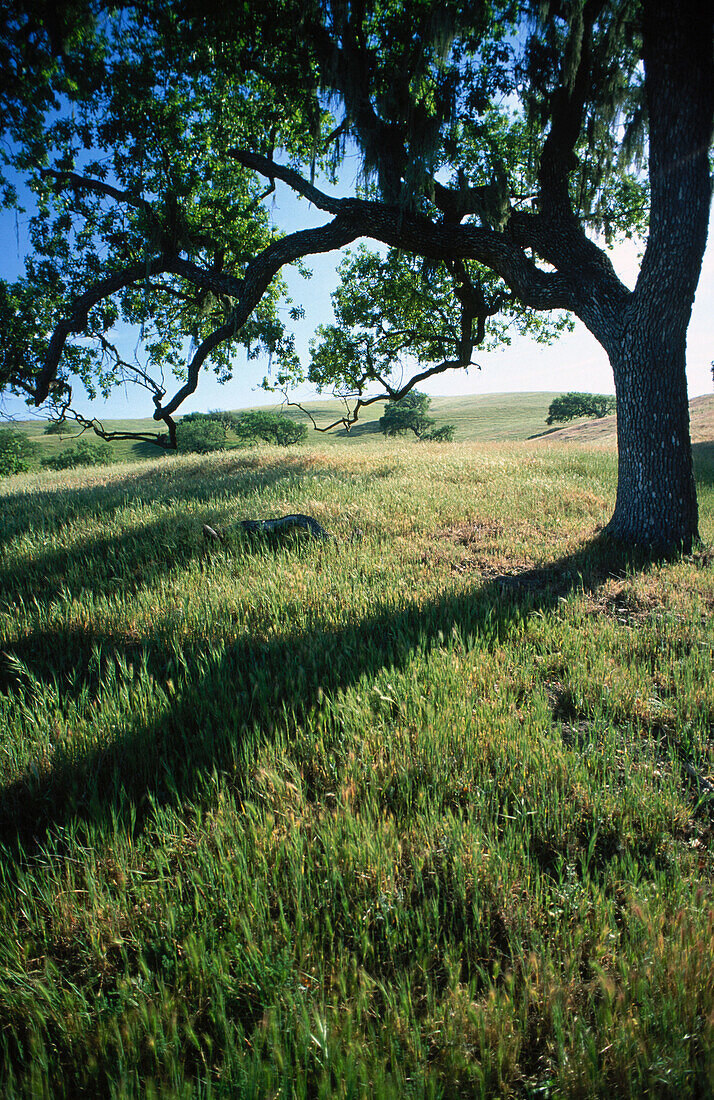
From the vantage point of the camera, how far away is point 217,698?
10.8ft

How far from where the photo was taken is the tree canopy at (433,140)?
627 cm

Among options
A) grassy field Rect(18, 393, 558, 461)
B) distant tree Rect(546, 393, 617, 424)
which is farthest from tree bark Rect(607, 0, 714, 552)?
distant tree Rect(546, 393, 617, 424)

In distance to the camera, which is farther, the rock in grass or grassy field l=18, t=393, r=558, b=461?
grassy field l=18, t=393, r=558, b=461

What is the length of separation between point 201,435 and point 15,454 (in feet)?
77.0

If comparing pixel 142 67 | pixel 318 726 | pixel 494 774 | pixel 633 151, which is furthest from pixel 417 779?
pixel 142 67

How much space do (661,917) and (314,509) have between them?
7.08 m

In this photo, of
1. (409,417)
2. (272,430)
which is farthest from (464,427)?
(272,430)

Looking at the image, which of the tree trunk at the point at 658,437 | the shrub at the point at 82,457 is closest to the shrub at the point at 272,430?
the shrub at the point at 82,457

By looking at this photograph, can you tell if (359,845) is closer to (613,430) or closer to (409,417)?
(613,430)

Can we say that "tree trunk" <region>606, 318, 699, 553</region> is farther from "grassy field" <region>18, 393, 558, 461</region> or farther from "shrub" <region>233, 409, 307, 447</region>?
"shrub" <region>233, 409, 307, 447</region>

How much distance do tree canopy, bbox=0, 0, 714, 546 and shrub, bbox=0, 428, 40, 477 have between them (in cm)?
5508

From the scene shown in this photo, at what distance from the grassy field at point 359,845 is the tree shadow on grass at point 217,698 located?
0.02 metres

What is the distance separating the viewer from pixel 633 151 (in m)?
7.92

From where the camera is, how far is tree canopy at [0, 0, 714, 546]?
627cm
